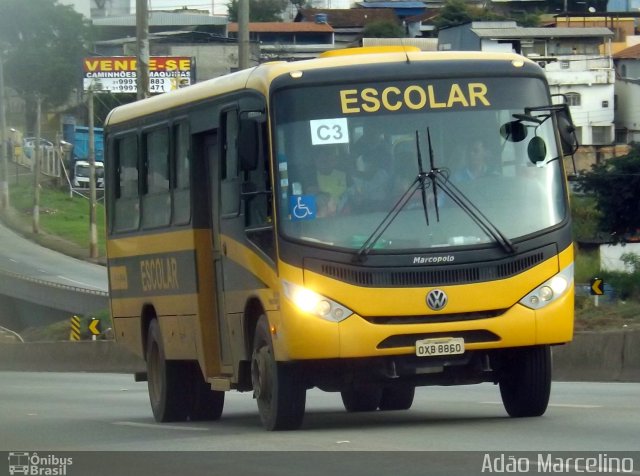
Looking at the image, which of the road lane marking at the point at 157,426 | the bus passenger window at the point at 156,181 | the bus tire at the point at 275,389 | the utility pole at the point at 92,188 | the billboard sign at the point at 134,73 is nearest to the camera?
the bus tire at the point at 275,389

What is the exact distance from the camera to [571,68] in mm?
98250

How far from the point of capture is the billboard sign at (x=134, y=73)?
96.8 meters

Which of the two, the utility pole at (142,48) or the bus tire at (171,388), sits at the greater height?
the utility pole at (142,48)

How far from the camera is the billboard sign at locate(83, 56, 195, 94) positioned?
96.8m

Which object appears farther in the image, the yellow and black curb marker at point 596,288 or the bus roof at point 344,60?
the yellow and black curb marker at point 596,288

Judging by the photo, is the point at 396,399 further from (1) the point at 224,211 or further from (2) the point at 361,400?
(1) the point at 224,211

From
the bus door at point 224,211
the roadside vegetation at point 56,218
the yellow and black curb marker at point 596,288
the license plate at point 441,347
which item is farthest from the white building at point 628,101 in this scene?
the license plate at point 441,347

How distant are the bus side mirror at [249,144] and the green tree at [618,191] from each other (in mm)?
57353

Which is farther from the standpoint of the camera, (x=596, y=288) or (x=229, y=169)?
(x=596, y=288)

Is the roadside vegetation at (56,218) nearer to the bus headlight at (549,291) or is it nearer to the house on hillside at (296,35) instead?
the house on hillside at (296,35)

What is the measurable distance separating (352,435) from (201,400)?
4.46m

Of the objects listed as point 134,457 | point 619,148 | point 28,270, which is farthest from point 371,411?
point 619,148

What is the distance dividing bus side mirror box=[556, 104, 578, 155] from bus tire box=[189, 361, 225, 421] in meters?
5.20

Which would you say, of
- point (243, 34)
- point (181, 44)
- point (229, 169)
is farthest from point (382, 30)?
point (229, 169)
